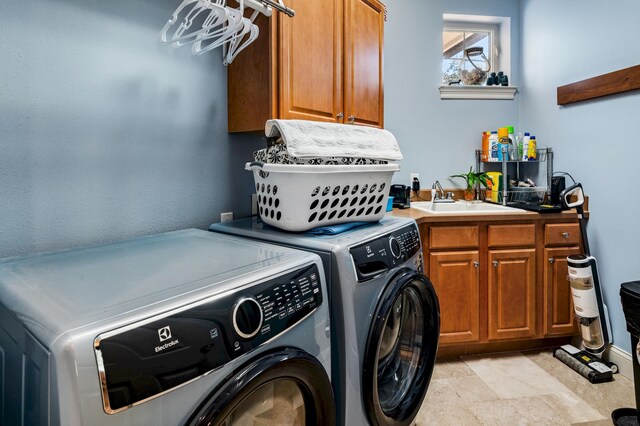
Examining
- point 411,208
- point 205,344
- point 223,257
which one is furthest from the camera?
point 411,208

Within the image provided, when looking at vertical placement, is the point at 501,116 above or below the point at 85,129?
above

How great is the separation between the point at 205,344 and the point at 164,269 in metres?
0.30

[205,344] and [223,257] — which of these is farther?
[223,257]

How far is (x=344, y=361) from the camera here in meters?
1.10

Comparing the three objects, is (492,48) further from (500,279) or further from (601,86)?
(500,279)

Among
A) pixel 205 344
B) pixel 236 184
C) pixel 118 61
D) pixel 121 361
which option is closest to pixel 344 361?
pixel 205 344

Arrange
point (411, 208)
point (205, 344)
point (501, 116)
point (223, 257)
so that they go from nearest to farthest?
1. point (205, 344)
2. point (223, 257)
3. point (411, 208)
4. point (501, 116)

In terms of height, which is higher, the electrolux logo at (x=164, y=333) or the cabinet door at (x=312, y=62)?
the cabinet door at (x=312, y=62)

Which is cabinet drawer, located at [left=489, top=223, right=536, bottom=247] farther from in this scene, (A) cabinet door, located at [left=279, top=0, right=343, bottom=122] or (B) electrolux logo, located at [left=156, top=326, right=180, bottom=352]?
(B) electrolux logo, located at [left=156, top=326, right=180, bottom=352]

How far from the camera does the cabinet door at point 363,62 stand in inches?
76.5

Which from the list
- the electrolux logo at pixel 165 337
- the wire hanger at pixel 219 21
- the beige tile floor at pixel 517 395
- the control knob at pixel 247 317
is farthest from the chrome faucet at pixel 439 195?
the electrolux logo at pixel 165 337

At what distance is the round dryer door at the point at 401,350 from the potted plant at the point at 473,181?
5.17ft

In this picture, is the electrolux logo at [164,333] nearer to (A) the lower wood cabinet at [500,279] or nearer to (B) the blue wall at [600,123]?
(A) the lower wood cabinet at [500,279]

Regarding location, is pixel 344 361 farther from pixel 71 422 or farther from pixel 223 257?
pixel 71 422
